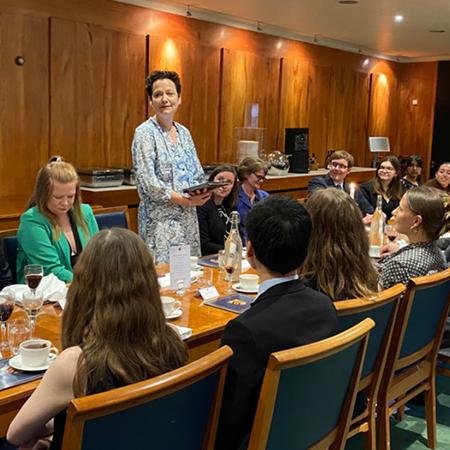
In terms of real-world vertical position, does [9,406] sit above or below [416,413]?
above

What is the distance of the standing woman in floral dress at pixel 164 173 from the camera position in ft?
11.1

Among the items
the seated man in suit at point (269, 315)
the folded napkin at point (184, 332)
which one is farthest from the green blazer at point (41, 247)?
the seated man in suit at point (269, 315)

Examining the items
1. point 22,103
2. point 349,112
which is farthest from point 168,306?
point 349,112

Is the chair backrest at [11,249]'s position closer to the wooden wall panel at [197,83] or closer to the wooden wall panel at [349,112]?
the wooden wall panel at [197,83]

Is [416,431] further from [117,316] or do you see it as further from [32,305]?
[117,316]

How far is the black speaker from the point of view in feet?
27.0

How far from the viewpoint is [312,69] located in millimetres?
9023

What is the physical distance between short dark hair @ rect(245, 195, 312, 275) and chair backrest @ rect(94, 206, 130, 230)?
205cm

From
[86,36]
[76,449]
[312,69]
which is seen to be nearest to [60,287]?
[76,449]

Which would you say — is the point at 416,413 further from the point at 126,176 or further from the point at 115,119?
the point at 115,119

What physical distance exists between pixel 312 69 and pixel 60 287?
23.9 ft

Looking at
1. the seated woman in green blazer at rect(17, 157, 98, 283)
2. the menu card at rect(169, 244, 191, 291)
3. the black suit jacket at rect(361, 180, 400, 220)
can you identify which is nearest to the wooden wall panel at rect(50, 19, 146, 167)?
the black suit jacket at rect(361, 180, 400, 220)

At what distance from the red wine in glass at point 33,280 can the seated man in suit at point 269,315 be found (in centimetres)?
82

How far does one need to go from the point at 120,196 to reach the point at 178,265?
3.20 m
